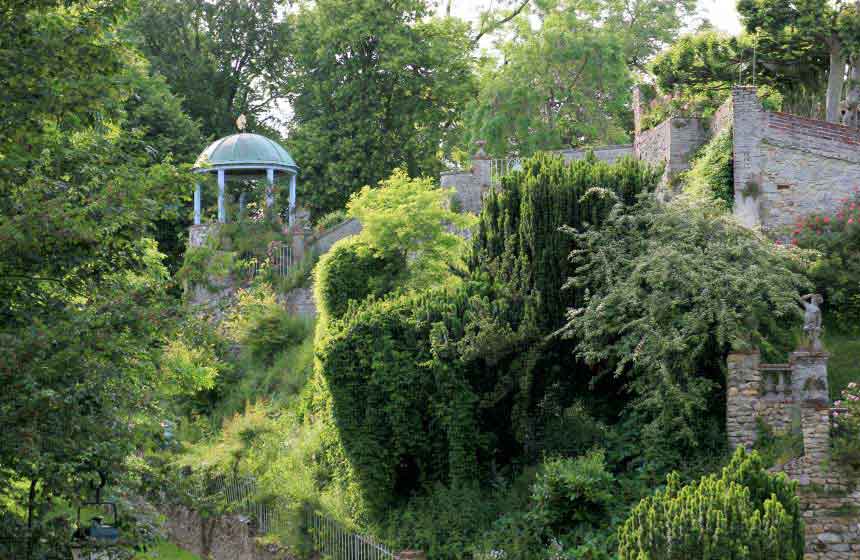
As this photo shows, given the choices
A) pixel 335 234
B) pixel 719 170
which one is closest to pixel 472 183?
pixel 335 234

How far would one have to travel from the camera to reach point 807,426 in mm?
16734

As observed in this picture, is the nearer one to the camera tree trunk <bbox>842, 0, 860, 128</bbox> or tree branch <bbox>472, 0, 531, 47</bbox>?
tree trunk <bbox>842, 0, 860, 128</bbox>

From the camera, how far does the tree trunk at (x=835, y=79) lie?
25.4 m

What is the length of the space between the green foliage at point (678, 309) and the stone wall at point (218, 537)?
7.22 m

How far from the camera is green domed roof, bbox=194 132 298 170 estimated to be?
33594 mm

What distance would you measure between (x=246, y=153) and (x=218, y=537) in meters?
11.8

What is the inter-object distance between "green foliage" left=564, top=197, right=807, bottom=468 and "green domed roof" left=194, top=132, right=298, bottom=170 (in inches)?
610

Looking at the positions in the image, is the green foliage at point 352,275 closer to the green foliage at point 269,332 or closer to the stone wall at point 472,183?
the green foliage at point 269,332

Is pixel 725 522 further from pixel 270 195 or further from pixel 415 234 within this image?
pixel 270 195

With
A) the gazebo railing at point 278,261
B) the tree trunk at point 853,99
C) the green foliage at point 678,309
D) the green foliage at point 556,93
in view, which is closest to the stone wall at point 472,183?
the gazebo railing at point 278,261

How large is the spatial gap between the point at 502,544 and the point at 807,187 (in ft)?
27.7

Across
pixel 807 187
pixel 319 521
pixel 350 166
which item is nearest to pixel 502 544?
pixel 319 521

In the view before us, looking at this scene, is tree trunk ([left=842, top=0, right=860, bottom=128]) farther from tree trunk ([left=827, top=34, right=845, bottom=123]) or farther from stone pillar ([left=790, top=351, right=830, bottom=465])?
stone pillar ([left=790, top=351, right=830, bottom=465])

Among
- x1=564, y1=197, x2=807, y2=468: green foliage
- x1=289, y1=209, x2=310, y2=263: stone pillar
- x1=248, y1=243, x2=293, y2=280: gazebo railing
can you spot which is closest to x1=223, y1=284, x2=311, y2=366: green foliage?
x1=248, y1=243, x2=293, y2=280: gazebo railing
